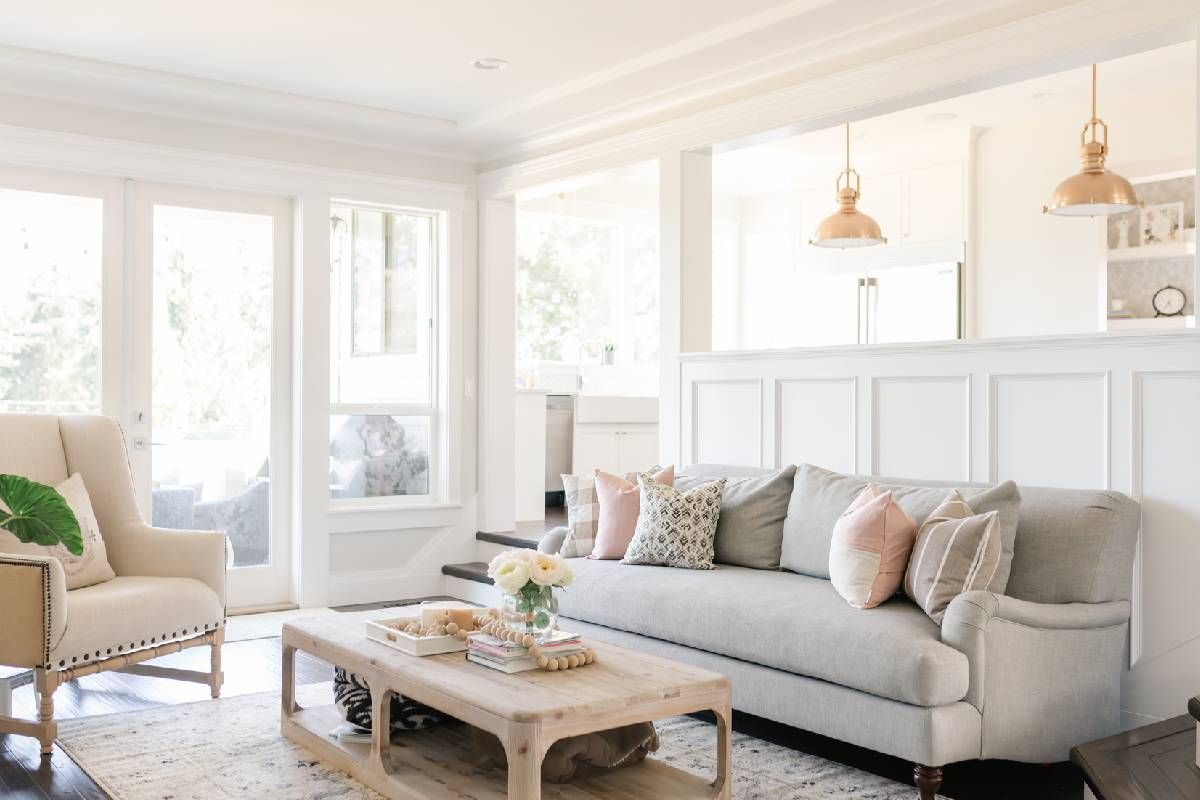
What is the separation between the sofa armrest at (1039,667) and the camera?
10.00 ft

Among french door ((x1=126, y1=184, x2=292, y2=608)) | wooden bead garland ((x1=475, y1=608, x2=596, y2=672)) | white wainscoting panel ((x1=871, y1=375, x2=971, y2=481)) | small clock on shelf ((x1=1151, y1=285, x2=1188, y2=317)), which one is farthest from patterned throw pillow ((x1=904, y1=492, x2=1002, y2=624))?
small clock on shelf ((x1=1151, y1=285, x2=1188, y2=317))

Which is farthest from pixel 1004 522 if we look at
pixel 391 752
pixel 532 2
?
pixel 532 2

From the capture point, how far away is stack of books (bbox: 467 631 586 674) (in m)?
2.92

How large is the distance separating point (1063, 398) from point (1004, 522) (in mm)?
572

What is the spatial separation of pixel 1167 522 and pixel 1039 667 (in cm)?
69

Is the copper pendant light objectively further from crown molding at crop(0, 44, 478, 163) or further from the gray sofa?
crown molding at crop(0, 44, 478, 163)

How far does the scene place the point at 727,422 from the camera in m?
4.99

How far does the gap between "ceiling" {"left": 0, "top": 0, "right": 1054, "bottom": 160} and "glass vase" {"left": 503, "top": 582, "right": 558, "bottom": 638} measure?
229 centimetres

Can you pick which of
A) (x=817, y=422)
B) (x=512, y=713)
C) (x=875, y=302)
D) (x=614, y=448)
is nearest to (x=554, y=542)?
(x=817, y=422)

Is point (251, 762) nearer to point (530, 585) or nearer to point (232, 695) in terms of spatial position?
point (232, 695)

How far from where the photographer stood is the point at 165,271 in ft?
18.1

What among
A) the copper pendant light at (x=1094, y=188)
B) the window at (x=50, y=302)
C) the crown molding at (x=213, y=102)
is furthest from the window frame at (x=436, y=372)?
the copper pendant light at (x=1094, y=188)

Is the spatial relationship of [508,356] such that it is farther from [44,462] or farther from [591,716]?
[591,716]

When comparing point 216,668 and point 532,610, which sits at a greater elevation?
point 532,610
